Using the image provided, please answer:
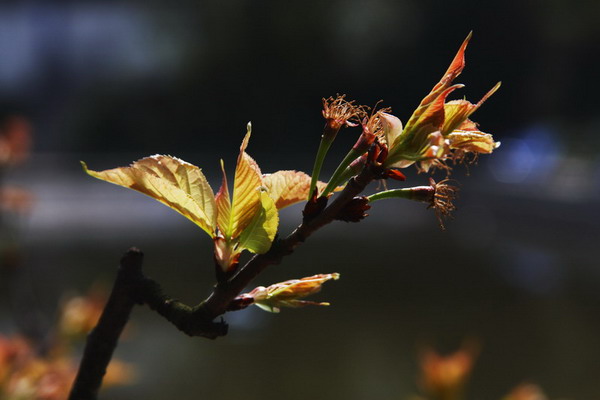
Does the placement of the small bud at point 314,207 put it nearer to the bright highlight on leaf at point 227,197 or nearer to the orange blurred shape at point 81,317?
the bright highlight on leaf at point 227,197

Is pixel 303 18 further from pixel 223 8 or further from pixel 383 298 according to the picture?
pixel 383 298

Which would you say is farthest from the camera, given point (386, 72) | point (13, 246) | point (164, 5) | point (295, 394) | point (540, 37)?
point (164, 5)

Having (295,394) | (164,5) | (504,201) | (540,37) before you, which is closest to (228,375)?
(295,394)

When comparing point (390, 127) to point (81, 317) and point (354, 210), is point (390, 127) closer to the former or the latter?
point (354, 210)

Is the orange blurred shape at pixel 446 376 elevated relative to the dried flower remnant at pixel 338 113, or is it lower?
lower

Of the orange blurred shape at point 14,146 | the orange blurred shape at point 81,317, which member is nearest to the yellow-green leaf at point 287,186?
the orange blurred shape at point 81,317
